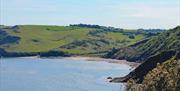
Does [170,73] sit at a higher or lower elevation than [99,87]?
higher

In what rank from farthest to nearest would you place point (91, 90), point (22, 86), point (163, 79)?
point (22, 86), point (91, 90), point (163, 79)

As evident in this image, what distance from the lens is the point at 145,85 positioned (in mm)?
85875

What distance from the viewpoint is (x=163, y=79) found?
81.6 metres

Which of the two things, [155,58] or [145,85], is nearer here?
[145,85]

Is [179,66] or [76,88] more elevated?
[179,66]

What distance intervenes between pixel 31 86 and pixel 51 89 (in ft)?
49.3

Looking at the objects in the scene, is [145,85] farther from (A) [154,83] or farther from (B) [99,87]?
(B) [99,87]

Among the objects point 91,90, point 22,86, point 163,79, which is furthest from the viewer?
point 22,86

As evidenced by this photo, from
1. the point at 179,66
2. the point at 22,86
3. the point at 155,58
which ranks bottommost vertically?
the point at 22,86

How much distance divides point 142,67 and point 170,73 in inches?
3835

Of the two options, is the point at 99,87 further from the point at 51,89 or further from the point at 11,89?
the point at 11,89

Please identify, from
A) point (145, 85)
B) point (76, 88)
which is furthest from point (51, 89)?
point (145, 85)

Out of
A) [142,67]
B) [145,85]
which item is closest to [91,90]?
[142,67]

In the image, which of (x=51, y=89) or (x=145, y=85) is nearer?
(x=145, y=85)
